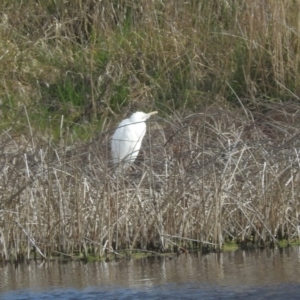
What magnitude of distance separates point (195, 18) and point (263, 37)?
52.2 inches

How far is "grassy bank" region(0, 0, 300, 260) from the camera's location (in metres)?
7.04

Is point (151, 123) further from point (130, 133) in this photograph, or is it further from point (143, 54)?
point (143, 54)

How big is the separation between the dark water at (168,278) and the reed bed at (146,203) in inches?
5.8

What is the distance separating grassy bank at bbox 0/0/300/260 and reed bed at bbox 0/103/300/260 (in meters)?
0.01

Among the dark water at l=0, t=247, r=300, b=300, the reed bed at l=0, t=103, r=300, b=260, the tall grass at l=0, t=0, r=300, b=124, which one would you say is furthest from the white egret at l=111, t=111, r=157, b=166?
the dark water at l=0, t=247, r=300, b=300

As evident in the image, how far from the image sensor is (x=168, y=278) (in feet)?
21.0

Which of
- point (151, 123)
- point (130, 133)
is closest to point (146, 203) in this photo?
point (130, 133)

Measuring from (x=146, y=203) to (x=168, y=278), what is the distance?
0.85m

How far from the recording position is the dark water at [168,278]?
602 cm

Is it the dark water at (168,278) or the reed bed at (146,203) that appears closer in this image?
the dark water at (168,278)

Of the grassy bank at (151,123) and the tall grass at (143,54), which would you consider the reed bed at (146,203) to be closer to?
the grassy bank at (151,123)

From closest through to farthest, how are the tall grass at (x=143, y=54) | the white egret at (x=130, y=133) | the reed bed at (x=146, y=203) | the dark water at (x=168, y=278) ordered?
1. the dark water at (x=168, y=278)
2. the reed bed at (x=146, y=203)
3. the white egret at (x=130, y=133)
4. the tall grass at (x=143, y=54)

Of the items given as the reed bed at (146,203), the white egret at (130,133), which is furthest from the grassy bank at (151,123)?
the white egret at (130,133)

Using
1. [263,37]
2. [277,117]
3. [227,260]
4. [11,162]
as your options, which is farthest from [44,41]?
[227,260]
